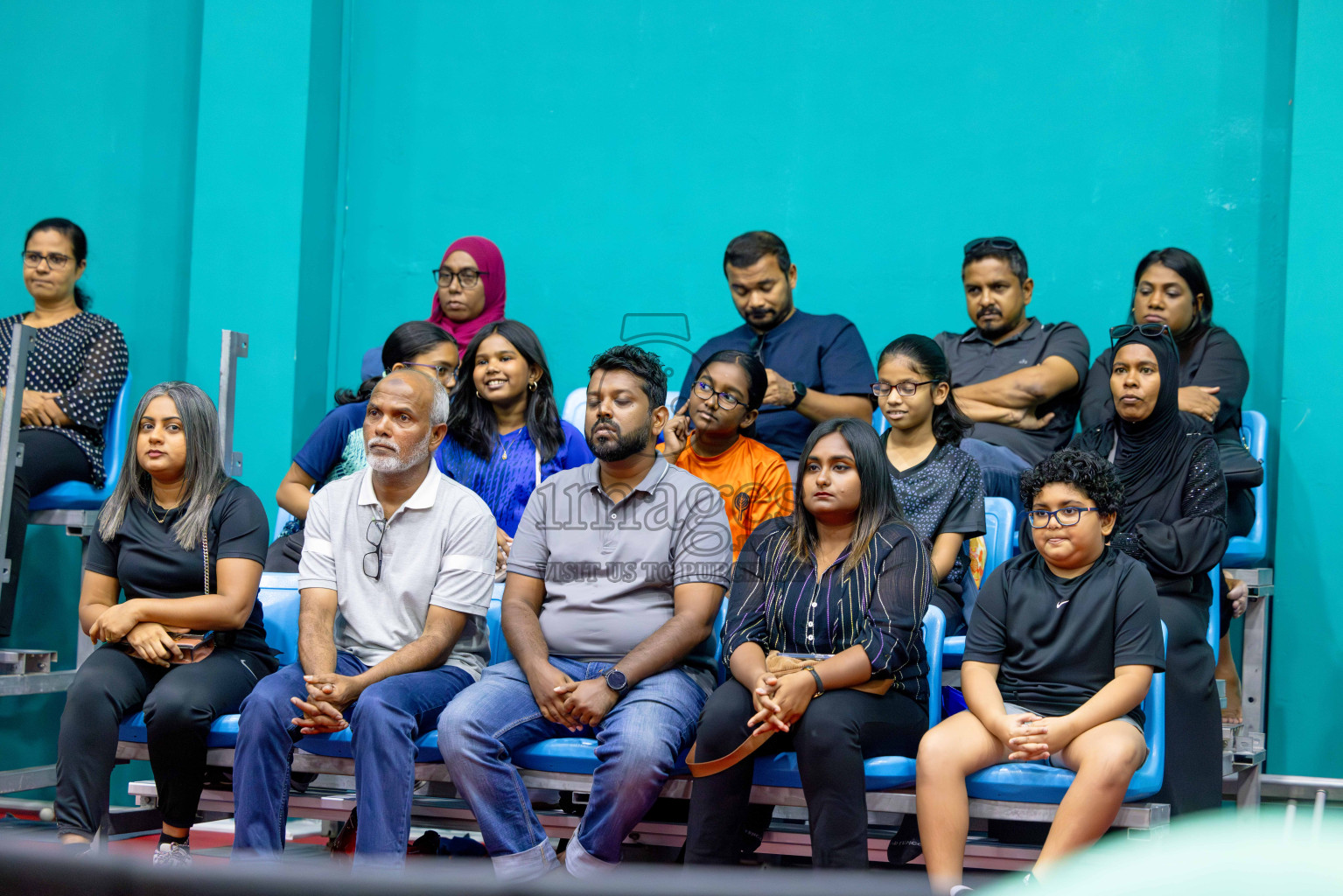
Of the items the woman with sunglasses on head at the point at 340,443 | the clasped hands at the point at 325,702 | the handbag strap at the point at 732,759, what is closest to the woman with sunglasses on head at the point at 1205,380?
the handbag strap at the point at 732,759

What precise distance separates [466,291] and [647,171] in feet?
Result: 2.96

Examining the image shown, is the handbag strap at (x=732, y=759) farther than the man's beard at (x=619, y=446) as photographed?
No

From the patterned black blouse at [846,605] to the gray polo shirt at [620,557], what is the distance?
10cm

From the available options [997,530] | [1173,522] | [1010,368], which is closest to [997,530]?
[997,530]

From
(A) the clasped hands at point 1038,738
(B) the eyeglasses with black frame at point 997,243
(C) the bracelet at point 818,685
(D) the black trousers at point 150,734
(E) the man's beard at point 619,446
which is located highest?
(B) the eyeglasses with black frame at point 997,243

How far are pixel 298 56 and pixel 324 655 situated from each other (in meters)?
2.69

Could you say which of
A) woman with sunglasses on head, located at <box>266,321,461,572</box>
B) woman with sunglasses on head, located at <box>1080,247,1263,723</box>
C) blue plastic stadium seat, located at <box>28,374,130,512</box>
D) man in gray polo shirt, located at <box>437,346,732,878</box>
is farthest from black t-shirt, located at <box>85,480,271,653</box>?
woman with sunglasses on head, located at <box>1080,247,1263,723</box>

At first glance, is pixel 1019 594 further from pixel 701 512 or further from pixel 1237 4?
pixel 1237 4

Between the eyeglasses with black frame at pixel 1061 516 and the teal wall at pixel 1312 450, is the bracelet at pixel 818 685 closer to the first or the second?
the eyeglasses with black frame at pixel 1061 516

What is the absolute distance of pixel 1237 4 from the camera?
4.00 metres

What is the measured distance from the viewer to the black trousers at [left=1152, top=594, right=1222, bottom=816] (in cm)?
275

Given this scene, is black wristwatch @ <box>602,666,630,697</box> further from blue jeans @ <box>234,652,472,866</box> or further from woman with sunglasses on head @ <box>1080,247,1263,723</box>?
woman with sunglasses on head @ <box>1080,247,1263,723</box>

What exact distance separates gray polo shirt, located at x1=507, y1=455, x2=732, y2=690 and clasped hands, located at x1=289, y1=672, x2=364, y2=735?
0.45 metres

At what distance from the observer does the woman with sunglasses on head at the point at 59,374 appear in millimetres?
3834
